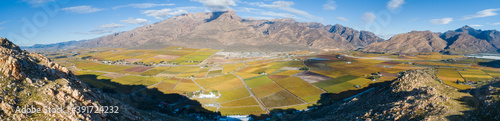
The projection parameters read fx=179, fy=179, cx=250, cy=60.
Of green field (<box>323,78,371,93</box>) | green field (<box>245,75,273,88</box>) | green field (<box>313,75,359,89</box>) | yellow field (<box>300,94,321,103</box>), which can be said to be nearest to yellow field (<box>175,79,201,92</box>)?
green field (<box>245,75,273,88</box>)

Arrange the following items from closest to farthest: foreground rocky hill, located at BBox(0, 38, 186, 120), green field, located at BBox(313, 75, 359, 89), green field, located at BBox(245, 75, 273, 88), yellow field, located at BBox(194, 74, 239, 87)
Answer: foreground rocky hill, located at BBox(0, 38, 186, 120) < green field, located at BBox(313, 75, 359, 89) < green field, located at BBox(245, 75, 273, 88) < yellow field, located at BBox(194, 74, 239, 87)

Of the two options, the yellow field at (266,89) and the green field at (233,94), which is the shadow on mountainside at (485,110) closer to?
the yellow field at (266,89)

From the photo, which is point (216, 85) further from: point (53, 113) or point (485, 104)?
point (485, 104)

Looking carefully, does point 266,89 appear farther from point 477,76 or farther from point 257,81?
point 477,76

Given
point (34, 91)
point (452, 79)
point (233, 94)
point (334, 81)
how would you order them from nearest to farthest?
point (34, 91) < point (452, 79) < point (233, 94) < point (334, 81)

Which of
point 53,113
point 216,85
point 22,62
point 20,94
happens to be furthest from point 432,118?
point 216,85

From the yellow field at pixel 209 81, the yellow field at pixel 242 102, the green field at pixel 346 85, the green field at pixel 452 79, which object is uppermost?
the green field at pixel 452 79

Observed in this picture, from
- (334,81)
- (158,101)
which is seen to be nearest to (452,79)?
(334,81)

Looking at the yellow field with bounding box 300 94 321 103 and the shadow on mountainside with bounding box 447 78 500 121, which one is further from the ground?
the shadow on mountainside with bounding box 447 78 500 121

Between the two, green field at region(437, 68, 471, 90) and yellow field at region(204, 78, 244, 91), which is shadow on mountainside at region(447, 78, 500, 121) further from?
yellow field at region(204, 78, 244, 91)

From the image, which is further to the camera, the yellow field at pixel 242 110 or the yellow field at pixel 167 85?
the yellow field at pixel 167 85

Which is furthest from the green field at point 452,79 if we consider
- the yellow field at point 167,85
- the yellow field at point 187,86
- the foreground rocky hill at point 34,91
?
the yellow field at point 167,85
